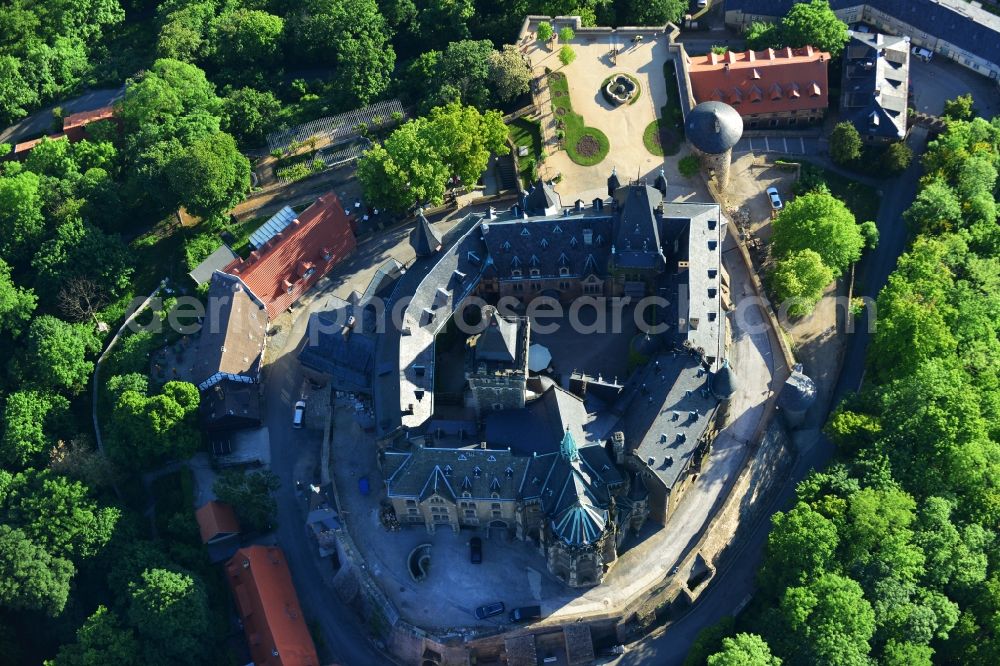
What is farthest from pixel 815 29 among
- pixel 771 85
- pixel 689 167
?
pixel 689 167

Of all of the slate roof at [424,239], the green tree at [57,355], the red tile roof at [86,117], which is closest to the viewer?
the slate roof at [424,239]

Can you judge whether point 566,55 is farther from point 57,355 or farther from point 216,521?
point 57,355

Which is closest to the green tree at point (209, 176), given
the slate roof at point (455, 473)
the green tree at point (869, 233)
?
the slate roof at point (455, 473)

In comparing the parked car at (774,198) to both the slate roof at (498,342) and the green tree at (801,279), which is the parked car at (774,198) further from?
the slate roof at (498,342)

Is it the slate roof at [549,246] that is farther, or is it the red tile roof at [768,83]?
the red tile roof at [768,83]

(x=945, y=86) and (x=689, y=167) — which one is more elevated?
(x=689, y=167)
